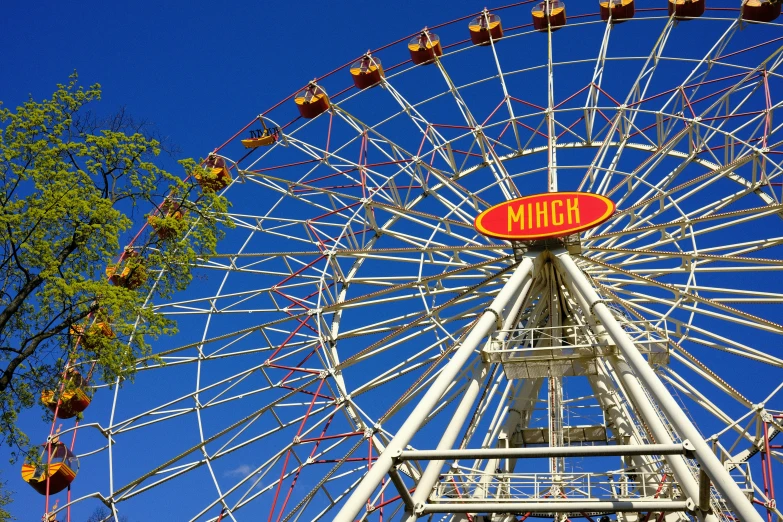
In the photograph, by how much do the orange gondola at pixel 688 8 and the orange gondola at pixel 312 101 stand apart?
27.4ft

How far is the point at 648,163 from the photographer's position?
1952 cm

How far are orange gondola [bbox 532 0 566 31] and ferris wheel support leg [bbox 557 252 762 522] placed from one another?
9.15 meters

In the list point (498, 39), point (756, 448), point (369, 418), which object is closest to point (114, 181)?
point (369, 418)

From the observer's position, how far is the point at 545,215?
56.1 feet

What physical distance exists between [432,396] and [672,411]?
128 inches

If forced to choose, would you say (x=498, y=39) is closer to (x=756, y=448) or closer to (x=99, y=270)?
(x=756, y=448)

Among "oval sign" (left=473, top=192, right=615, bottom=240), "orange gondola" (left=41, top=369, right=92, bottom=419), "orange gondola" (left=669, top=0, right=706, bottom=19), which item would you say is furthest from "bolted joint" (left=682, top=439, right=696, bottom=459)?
"orange gondola" (left=669, top=0, right=706, bottom=19)

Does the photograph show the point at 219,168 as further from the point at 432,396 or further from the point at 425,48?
the point at 432,396

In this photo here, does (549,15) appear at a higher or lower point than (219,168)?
higher

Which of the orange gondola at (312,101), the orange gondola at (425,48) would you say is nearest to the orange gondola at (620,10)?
the orange gondola at (425,48)

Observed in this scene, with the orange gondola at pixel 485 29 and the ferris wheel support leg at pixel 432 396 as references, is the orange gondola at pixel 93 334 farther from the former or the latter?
the orange gondola at pixel 485 29

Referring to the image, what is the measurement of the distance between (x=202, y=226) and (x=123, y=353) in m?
2.52

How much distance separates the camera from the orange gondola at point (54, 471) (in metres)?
17.1

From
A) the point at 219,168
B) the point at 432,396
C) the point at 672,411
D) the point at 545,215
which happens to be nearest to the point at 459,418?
the point at 432,396
